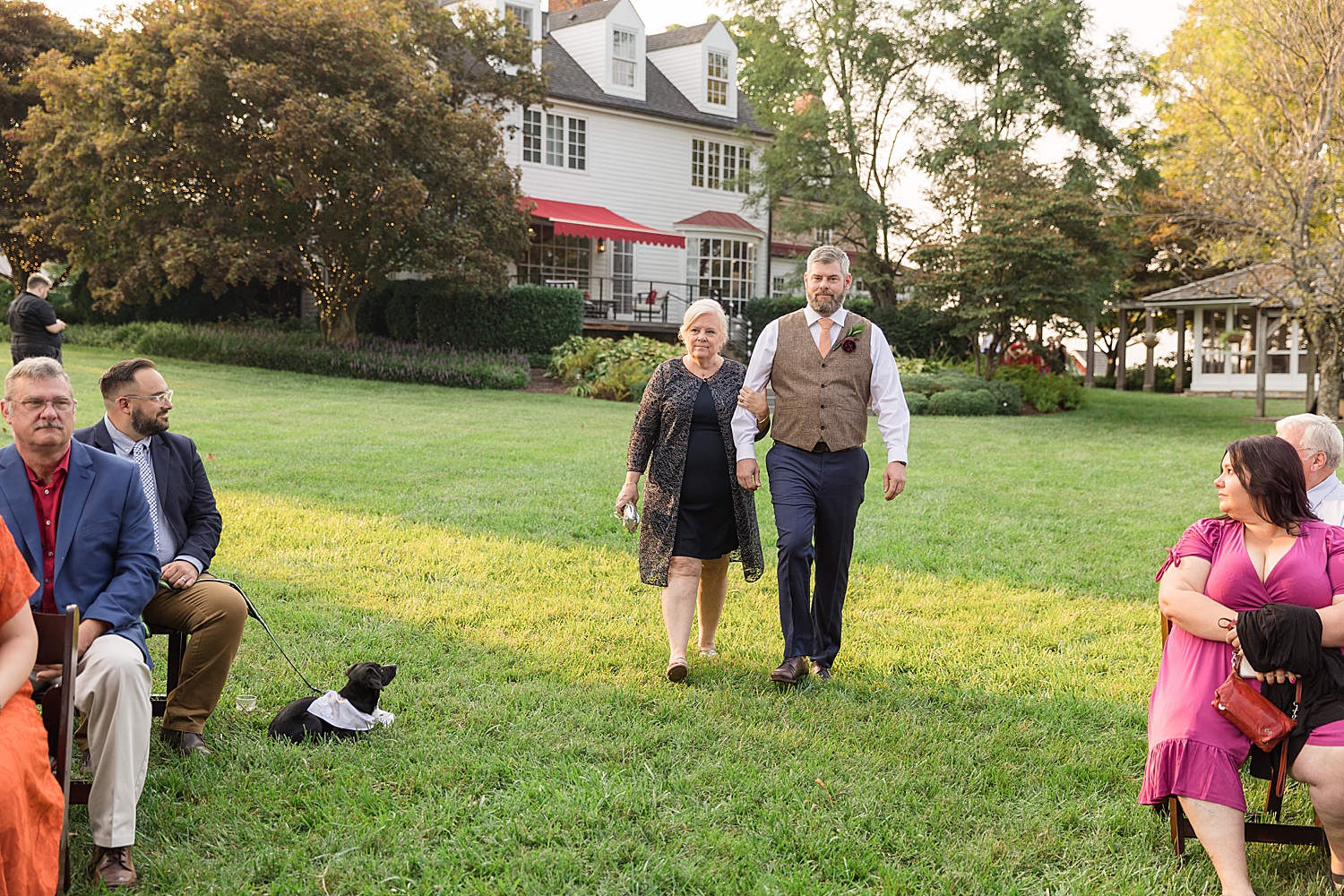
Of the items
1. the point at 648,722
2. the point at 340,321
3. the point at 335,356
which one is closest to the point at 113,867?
the point at 648,722

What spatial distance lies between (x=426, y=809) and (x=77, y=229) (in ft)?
74.1

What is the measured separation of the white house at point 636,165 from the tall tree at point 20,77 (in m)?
11.2

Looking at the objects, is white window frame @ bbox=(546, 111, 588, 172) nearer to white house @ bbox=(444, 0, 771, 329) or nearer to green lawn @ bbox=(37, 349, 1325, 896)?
white house @ bbox=(444, 0, 771, 329)

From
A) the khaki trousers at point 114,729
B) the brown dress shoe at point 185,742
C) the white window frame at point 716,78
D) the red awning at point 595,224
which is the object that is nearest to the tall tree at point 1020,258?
the red awning at point 595,224

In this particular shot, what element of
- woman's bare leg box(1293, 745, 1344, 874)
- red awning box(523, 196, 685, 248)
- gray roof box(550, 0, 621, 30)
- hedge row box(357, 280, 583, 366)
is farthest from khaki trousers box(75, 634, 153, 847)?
gray roof box(550, 0, 621, 30)

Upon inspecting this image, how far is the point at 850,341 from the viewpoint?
498cm

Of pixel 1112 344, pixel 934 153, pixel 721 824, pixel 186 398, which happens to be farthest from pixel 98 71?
pixel 1112 344

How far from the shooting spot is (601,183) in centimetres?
3022

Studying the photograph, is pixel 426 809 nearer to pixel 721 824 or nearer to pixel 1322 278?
pixel 721 824

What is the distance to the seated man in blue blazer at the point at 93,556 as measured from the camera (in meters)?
3.14

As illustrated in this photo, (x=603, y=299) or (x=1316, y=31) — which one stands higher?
(x=1316, y=31)

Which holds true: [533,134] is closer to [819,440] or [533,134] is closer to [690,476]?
[690,476]

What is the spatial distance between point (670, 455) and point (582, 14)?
96.7 ft

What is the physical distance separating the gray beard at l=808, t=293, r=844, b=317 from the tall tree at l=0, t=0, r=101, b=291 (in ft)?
87.6
